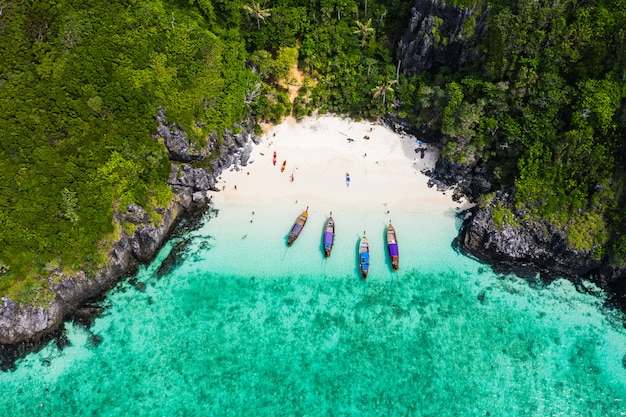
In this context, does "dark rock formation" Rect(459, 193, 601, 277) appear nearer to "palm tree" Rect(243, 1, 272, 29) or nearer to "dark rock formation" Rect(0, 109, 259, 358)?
"dark rock formation" Rect(0, 109, 259, 358)

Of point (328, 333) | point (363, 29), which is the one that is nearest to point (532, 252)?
point (328, 333)

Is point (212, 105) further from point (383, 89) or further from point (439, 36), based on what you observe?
point (439, 36)

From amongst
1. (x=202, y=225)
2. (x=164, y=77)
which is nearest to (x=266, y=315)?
(x=202, y=225)

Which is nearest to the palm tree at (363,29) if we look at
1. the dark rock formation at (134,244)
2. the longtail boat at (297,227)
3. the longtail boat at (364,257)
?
the dark rock formation at (134,244)

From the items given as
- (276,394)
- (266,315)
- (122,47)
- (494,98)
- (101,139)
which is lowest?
(276,394)

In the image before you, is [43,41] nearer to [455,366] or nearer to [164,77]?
[164,77]
